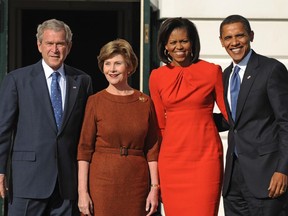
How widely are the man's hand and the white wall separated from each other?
2.61 metres

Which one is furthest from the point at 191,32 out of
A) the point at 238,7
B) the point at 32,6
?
the point at 32,6

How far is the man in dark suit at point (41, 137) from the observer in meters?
5.05

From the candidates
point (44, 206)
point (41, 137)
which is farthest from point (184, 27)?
point (44, 206)

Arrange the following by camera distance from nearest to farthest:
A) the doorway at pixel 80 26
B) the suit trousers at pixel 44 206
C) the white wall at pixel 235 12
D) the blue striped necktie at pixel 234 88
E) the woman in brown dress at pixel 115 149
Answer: the woman in brown dress at pixel 115 149
the suit trousers at pixel 44 206
the blue striped necktie at pixel 234 88
the white wall at pixel 235 12
the doorway at pixel 80 26

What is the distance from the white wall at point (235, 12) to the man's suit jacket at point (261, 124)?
7.98 feet

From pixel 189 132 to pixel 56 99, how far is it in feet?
3.21

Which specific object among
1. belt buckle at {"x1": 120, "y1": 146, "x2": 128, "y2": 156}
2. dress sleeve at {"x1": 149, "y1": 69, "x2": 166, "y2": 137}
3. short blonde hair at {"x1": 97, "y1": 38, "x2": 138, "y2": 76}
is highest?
short blonde hair at {"x1": 97, "y1": 38, "x2": 138, "y2": 76}

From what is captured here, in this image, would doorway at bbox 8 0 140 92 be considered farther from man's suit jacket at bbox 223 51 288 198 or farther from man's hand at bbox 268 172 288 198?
man's hand at bbox 268 172 288 198

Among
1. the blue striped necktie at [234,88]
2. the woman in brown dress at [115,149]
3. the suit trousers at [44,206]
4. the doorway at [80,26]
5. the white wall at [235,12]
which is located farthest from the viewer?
the doorway at [80,26]

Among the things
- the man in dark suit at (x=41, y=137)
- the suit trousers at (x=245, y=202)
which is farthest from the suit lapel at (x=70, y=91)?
the suit trousers at (x=245, y=202)

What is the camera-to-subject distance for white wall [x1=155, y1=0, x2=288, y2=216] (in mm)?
7598

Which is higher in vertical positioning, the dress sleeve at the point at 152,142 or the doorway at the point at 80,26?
the doorway at the point at 80,26

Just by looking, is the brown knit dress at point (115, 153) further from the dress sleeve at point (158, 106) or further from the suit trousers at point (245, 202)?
the suit trousers at point (245, 202)

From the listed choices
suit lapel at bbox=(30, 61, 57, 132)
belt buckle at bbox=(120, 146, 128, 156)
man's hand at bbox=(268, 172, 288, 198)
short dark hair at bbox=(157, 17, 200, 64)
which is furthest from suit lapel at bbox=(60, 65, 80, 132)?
man's hand at bbox=(268, 172, 288, 198)
